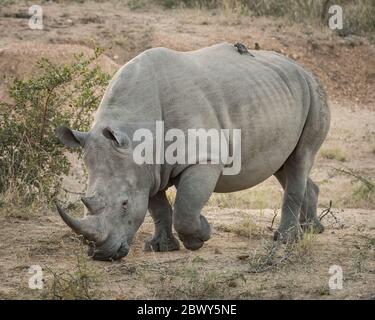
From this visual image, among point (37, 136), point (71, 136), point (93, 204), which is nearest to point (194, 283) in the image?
point (93, 204)

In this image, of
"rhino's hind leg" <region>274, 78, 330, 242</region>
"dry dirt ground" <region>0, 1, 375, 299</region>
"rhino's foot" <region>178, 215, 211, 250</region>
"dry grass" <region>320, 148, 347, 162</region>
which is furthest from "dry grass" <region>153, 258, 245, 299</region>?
"dry grass" <region>320, 148, 347, 162</region>

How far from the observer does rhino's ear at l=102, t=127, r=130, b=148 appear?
23.0 feet

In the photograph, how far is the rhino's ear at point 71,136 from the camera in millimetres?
7176

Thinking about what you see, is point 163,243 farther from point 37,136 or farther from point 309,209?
point 37,136

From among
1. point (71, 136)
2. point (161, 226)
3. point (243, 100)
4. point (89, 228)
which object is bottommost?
point (161, 226)

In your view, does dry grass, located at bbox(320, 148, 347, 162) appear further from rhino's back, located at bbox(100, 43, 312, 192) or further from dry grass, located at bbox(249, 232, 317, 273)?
dry grass, located at bbox(249, 232, 317, 273)

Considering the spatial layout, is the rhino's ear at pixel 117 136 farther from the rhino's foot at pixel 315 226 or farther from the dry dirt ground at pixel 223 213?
the rhino's foot at pixel 315 226

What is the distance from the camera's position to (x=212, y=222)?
949 centimetres

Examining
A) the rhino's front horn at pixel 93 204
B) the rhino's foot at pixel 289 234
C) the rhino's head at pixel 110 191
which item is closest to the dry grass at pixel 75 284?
the rhino's head at pixel 110 191

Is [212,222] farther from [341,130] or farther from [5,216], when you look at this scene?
[341,130]

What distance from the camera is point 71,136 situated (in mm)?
7270

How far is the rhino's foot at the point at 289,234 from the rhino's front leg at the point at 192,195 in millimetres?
985

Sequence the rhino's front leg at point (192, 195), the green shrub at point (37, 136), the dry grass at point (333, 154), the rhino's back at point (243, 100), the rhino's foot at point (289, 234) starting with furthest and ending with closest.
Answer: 1. the dry grass at point (333, 154)
2. the green shrub at point (37, 136)
3. the rhino's foot at point (289, 234)
4. the rhino's back at point (243, 100)
5. the rhino's front leg at point (192, 195)

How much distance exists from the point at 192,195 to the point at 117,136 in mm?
794
